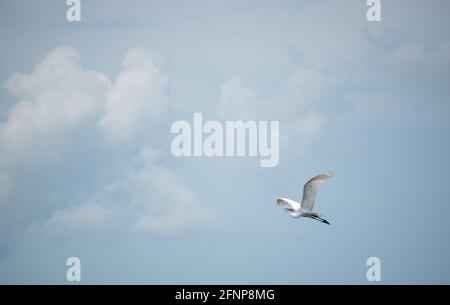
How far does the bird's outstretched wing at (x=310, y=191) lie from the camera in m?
55.0

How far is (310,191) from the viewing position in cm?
5709

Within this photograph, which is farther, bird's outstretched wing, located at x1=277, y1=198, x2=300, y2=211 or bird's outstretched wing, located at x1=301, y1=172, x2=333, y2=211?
bird's outstretched wing, located at x1=277, y1=198, x2=300, y2=211

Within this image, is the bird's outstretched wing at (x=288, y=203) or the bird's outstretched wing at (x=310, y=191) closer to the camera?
the bird's outstretched wing at (x=310, y=191)

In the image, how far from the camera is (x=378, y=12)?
2800 inches

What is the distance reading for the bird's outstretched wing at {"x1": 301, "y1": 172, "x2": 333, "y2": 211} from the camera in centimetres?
5497
